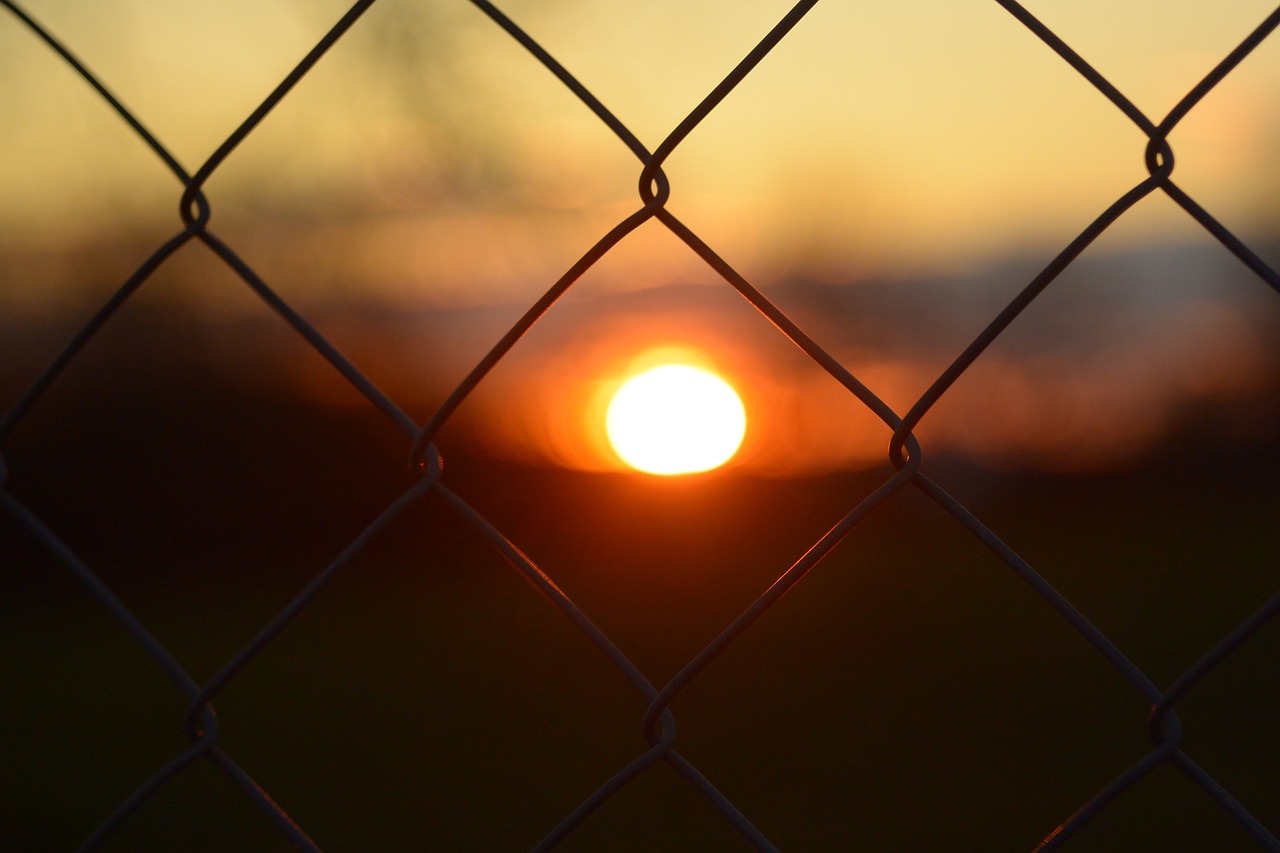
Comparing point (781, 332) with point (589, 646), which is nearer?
point (781, 332)

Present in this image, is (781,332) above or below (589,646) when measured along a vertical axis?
below

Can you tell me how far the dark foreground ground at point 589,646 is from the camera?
235 cm

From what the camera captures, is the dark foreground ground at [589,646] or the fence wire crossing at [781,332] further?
the dark foreground ground at [589,646]

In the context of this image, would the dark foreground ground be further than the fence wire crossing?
Yes

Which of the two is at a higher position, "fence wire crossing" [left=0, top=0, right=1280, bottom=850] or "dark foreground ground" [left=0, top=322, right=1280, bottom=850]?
"dark foreground ground" [left=0, top=322, right=1280, bottom=850]

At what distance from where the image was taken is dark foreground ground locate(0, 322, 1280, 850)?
2346mm

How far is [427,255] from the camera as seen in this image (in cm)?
401

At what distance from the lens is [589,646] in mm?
3260

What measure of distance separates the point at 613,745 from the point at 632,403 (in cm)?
287

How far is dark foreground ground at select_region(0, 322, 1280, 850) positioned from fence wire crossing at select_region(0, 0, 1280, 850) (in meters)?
1.68

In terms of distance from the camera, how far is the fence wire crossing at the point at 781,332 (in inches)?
18.9

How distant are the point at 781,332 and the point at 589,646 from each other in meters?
2.83

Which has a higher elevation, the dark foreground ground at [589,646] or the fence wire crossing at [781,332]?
the dark foreground ground at [589,646]

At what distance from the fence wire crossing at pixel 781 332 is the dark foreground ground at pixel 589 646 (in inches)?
66.0
